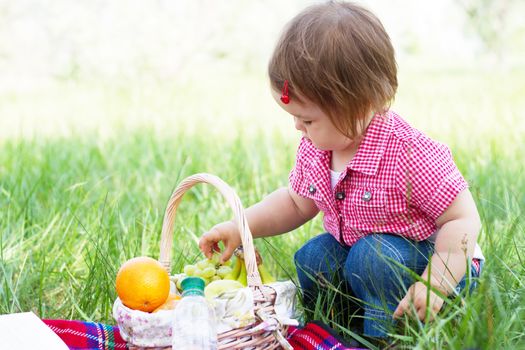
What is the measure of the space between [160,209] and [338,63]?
1.39m

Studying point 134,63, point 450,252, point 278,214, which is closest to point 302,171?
point 278,214

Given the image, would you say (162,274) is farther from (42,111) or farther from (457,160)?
(42,111)

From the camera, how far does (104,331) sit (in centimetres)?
203

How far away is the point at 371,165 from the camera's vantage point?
2.06 m

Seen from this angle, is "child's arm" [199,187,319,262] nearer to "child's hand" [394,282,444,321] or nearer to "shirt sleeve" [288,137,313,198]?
"shirt sleeve" [288,137,313,198]

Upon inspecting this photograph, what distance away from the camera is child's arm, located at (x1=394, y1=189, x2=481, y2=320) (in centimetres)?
184

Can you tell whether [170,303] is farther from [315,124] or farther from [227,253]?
[315,124]

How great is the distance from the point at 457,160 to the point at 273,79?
174 cm

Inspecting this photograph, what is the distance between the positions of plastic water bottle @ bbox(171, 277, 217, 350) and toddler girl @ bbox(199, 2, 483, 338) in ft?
1.42

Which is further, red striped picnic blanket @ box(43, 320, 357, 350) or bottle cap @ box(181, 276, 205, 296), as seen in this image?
red striped picnic blanket @ box(43, 320, 357, 350)

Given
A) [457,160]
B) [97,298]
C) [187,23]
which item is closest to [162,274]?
[97,298]

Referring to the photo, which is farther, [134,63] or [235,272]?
[134,63]

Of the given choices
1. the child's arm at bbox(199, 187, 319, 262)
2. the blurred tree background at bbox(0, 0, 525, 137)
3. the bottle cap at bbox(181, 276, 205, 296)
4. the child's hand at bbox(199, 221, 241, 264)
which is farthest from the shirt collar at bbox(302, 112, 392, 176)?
the blurred tree background at bbox(0, 0, 525, 137)

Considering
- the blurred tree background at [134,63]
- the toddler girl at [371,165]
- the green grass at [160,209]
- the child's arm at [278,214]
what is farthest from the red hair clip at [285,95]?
the blurred tree background at [134,63]
